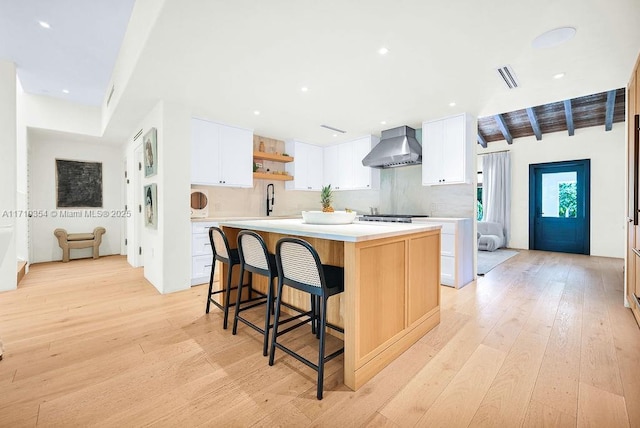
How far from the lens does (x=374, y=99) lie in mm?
3467

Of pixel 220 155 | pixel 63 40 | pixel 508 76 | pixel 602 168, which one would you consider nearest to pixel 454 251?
pixel 508 76

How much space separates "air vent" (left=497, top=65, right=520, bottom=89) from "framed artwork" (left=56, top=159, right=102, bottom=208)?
7226 millimetres

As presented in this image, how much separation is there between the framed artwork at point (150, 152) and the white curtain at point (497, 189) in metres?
7.58

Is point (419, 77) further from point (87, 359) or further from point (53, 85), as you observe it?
point (53, 85)

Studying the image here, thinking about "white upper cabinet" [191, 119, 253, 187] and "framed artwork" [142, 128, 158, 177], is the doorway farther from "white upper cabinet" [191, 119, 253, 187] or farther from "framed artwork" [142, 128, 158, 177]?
"framed artwork" [142, 128, 158, 177]

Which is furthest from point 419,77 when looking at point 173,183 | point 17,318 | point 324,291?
point 17,318

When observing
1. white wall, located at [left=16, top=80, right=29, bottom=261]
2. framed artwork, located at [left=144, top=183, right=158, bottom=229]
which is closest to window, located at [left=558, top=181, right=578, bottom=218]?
framed artwork, located at [left=144, top=183, right=158, bottom=229]

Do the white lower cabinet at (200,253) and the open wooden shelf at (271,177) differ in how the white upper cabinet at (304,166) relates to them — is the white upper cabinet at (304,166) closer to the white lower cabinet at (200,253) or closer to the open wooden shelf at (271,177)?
the open wooden shelf at (271,177)

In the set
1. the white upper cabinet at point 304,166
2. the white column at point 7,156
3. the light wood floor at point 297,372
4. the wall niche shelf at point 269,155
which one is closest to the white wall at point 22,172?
the white column at point 7,156

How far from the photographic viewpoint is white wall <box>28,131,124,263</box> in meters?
5.29

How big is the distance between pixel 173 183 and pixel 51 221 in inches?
156

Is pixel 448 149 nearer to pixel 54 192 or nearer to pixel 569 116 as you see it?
pixel 569 116

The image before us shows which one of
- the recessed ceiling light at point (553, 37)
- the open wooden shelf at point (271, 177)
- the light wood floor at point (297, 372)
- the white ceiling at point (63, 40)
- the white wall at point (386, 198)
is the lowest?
the light wood floor at point (297, 372)

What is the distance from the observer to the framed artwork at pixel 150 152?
3.59m
